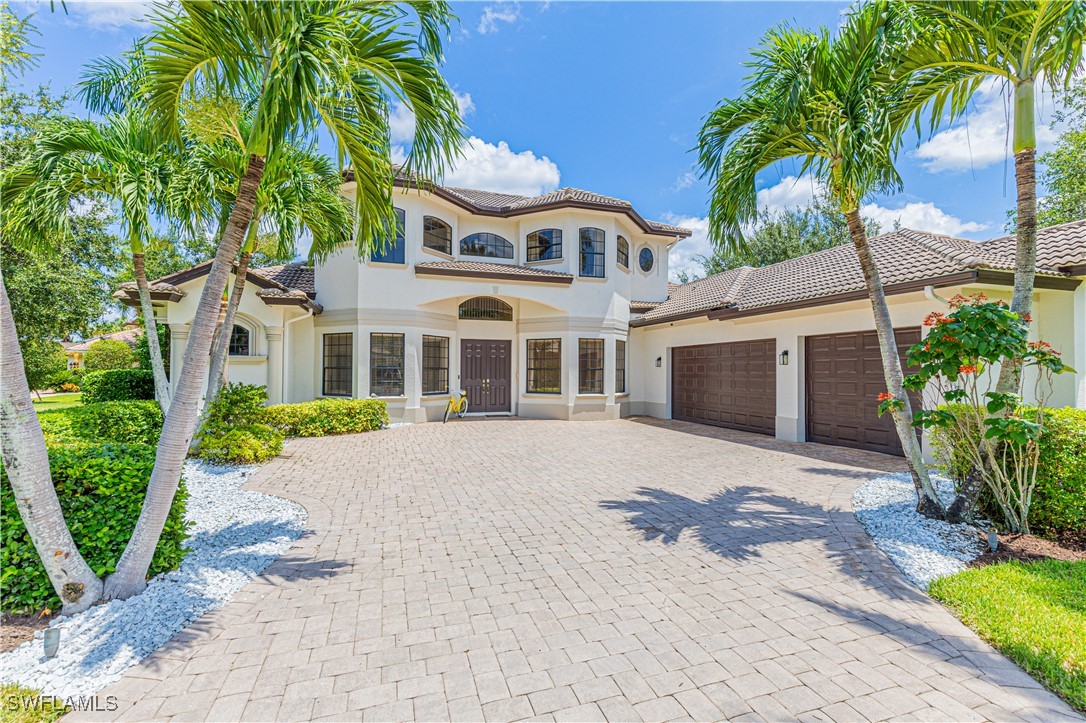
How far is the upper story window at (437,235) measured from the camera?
15000 millimetres

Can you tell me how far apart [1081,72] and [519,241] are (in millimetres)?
13720

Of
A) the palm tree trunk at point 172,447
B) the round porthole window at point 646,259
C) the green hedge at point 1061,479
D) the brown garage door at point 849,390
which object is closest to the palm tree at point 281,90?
the palm tree trunk at point 172,447

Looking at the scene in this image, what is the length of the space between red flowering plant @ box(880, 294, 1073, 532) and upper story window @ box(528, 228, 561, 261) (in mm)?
12053

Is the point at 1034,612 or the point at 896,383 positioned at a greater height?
the point at 896,383

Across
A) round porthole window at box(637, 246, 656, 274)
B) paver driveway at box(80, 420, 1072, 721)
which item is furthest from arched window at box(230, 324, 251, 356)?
round porthole window at box(637, 246, 656, 274)

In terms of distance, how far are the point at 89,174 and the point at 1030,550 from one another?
13226 millimetres

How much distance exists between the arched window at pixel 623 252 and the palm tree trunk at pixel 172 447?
48.5 ft

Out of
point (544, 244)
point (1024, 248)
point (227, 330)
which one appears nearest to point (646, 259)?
point (544, 244)

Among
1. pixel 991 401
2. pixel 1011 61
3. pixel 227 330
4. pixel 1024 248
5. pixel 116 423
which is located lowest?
pixel 116 423

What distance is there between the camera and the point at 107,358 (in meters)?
23.7

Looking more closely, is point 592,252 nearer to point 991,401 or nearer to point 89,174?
point 991,401

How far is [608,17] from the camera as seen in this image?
355 inches

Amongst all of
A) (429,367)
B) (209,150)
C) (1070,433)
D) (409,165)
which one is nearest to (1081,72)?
(1070,433)

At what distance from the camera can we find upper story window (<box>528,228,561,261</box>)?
16312 millimetres
